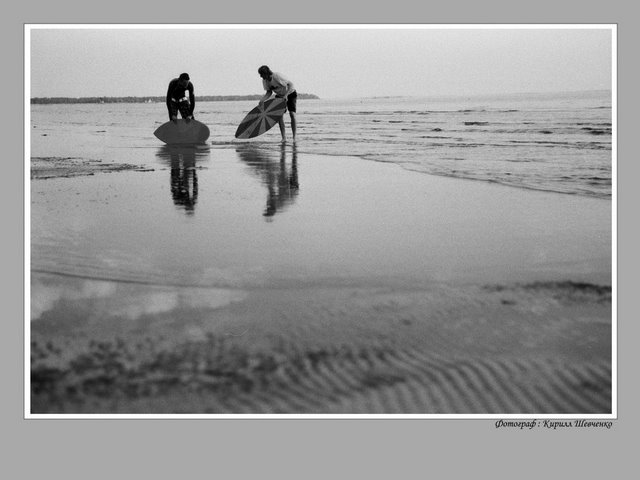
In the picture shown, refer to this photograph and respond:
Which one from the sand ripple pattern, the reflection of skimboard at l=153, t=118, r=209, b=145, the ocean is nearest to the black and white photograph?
the sand ripple pattern

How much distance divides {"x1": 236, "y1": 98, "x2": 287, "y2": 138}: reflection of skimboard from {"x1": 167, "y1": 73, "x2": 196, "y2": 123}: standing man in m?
1.19

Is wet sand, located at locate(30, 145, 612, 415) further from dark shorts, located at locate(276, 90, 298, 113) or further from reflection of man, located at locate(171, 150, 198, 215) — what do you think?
dark shorts, located at locate(276, 90, 298, 113)

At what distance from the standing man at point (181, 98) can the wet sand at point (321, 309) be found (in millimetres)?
3423

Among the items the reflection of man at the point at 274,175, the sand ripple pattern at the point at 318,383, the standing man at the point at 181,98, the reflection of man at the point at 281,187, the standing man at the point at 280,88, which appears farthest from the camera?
the standing man at the point at 280,88

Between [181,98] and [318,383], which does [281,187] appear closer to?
[181,98]

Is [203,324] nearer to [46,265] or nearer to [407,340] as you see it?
[407,340]

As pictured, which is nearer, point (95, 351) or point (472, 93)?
point (95, 351)

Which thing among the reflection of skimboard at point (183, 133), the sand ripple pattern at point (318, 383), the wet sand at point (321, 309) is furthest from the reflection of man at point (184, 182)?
the sand ripple pattern at point (318, 383)

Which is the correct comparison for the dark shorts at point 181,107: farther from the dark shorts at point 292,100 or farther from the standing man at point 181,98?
the dark shorts at point 292,100

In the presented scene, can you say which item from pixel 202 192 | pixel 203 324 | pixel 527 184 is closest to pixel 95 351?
pixel 203 324

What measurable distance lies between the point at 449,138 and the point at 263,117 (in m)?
3.85

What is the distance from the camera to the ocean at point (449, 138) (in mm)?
7684

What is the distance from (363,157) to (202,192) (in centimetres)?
389

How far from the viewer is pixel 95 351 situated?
3.27 metres
